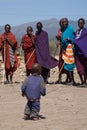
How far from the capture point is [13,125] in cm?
999

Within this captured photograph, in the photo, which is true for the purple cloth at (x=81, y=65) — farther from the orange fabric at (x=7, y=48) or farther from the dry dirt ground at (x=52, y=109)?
the orange fabric at (x=7, y=48)

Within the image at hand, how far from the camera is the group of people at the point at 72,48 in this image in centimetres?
1612

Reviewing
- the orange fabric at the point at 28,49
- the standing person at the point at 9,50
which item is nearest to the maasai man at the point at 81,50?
the orange fabric at the point at 28,49

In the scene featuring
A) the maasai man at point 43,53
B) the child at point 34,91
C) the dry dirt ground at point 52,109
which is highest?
the maasai man at point 43,53

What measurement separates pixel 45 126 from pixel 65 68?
693 centimetres

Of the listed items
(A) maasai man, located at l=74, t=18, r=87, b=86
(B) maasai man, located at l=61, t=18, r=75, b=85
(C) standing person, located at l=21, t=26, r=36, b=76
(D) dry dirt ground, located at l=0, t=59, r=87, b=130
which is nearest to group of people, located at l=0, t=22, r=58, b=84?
(C) standing person, located at l=21, t=26, r=36, b=76

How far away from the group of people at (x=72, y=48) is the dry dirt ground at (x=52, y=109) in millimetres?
637

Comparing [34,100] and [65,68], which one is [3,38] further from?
[34,100]

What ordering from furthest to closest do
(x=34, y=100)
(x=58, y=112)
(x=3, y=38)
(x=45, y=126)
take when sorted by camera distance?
1. (x=3, y=38)
2. (x=58, y=112)
3. (x=34, y=100)
4. (x=45, y=126)

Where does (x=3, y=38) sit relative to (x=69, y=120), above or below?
above

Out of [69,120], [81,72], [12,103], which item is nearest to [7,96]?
[12,103]

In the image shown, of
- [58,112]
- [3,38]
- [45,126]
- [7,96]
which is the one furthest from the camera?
[3,38]

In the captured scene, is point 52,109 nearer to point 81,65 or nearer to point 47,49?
point 81,65

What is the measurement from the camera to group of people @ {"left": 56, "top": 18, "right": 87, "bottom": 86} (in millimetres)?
16125
